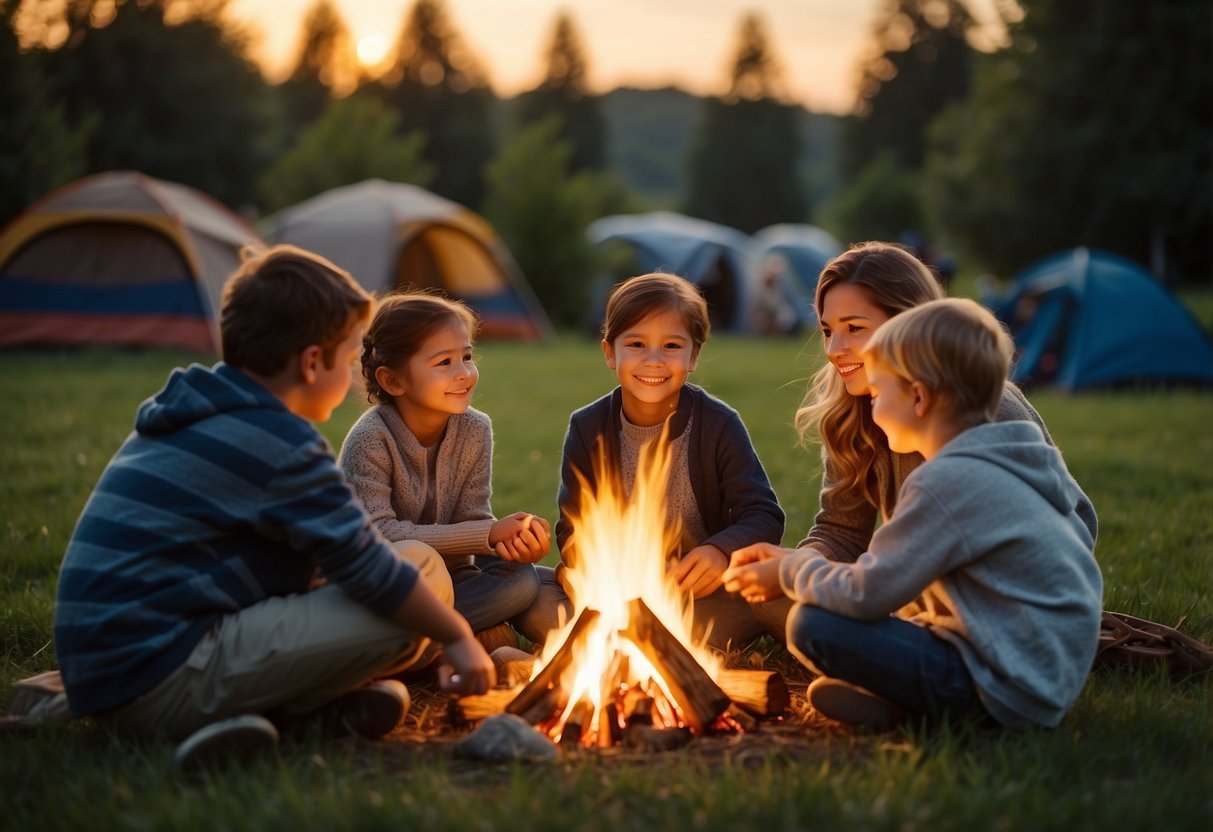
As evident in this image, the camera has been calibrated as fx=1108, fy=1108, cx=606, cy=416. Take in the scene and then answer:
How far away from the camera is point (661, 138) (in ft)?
549

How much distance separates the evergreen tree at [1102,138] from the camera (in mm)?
23984

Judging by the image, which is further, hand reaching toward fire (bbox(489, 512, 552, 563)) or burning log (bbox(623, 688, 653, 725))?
hand reaching toward fire (bbox(489, 512, 552, 563))

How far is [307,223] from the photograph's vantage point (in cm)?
1761

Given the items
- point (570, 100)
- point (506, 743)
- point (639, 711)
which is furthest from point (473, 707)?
point (570, 100)

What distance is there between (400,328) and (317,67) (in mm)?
65318

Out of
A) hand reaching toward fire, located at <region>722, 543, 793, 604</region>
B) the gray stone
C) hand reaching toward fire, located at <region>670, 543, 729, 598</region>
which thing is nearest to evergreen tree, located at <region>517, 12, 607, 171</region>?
hand reaching toward fire, located at <region>670, 543, 729, 598</region>

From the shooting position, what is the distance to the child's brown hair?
4.04 meters

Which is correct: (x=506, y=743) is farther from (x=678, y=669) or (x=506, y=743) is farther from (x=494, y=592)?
(x=494, y=592)

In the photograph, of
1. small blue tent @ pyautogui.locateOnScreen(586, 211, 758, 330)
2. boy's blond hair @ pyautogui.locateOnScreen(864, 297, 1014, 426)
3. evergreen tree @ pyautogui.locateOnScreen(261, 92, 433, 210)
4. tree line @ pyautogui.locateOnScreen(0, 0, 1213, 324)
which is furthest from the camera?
small blue tent @ pyautogui.locateOnScreen(586, 211, 758, 330)

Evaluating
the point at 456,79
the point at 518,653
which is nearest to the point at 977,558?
the point at 518,653

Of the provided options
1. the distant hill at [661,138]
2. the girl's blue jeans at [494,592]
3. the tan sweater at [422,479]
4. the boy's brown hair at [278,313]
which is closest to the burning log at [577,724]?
the girl's blue jeans at [494,592]

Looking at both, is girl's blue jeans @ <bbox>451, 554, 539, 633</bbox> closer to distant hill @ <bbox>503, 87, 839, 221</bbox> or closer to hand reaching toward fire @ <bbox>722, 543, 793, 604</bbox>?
hand reaching toward fire @ <bbox>722, 543, 793, 604</bbox>

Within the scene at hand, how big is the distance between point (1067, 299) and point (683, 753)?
39.3 ft

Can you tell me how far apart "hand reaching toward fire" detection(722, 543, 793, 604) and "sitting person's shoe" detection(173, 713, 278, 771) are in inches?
54.5
